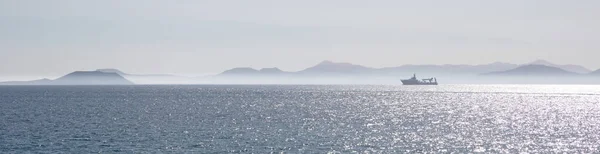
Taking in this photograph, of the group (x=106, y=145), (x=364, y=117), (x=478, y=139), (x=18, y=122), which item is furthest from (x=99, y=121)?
(x=478, y=139)

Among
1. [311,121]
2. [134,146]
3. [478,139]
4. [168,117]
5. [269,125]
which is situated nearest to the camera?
[134,146]

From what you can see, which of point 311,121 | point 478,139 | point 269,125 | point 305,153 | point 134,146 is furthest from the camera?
point 311,121

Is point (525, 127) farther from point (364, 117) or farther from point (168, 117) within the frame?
point (168, 117)

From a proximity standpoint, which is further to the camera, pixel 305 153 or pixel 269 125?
pixel 269 125

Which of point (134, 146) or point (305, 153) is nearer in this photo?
point (305, 153)

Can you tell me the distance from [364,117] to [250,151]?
58.5m

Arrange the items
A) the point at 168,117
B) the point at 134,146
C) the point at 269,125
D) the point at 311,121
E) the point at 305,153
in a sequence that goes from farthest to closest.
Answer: the point at 168,117 → the point at 311,121 → the point at 269,125 → the point at 134,146 → the point at 305,153

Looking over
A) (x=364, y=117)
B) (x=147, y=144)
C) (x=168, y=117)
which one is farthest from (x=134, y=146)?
(x=364, y=117)

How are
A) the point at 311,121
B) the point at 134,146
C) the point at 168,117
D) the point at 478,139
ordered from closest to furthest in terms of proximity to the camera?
the point at 134,146
the point at 478,139
the point at 311,121
the point at 168,117

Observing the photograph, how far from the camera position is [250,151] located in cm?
7031

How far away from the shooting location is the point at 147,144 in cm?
7581

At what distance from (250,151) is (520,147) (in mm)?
30191

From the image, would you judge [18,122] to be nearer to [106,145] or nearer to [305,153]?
[106,145]

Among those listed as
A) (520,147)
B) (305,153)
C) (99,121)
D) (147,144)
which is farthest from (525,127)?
(99,121)
